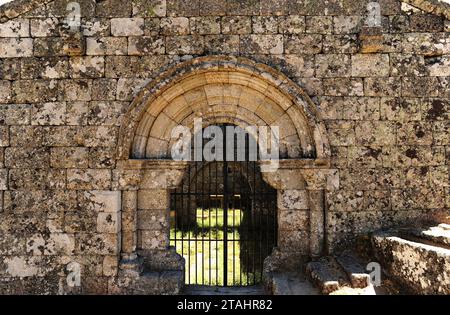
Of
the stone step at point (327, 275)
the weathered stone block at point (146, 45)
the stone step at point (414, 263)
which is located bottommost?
the stone step at point (327, 275)

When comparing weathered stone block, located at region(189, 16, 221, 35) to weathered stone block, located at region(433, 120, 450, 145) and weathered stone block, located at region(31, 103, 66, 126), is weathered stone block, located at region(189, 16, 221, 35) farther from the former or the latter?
weathered stone block, located at region(433, 120, 450, 145)

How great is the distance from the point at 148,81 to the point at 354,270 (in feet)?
11.7

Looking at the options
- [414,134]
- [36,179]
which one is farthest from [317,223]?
[36,179]

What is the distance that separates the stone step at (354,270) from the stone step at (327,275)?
7 centimetres

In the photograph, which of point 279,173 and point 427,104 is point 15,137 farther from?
point 427,104

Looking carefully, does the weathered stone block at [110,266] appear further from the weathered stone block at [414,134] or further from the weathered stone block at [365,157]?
the weathered stone block at [414,134]

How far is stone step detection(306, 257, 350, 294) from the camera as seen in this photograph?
3.48 metres

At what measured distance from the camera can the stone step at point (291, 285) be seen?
146 inches

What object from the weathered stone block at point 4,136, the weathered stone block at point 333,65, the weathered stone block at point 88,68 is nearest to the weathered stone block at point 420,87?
the weathered stone block at point 333,65

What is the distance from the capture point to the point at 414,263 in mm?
3242

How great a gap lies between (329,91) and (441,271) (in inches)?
96.0

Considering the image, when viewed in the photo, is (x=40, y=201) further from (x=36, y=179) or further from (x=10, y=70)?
(x=10, y=70)

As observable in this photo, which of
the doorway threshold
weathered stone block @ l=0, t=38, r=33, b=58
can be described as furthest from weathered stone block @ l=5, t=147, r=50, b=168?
the doorway threshold

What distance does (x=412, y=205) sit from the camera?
412 centimetres
